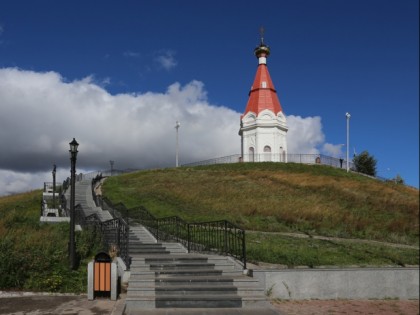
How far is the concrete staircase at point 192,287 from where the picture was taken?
8.84 m

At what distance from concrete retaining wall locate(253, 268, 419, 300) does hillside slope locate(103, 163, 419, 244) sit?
38.0 inches

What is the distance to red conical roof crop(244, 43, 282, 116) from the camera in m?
55.2

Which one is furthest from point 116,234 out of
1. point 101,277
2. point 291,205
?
point 291,205

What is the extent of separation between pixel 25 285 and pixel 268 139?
46702mm

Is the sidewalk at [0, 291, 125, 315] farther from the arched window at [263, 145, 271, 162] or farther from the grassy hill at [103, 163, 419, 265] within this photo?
the arched window at [263, 145, 271, 162]

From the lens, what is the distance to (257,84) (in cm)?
5719

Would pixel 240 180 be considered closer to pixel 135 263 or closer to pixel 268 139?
pixel 268 139

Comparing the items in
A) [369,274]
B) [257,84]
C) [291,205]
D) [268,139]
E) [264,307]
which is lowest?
[264,307]

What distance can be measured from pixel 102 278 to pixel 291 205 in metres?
13.3

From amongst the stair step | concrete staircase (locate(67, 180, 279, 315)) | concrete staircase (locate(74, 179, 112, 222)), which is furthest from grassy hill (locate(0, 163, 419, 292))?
the stair step

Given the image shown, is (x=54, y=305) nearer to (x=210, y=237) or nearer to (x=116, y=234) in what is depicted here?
(x=116, y=234)

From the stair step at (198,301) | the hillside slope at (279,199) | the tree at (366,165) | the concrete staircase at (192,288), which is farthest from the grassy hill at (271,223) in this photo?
the tree at (366,165)

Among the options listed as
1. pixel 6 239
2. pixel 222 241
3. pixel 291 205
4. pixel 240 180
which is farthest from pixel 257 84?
pixel 6 239

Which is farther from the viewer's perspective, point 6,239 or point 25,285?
point 6,239
